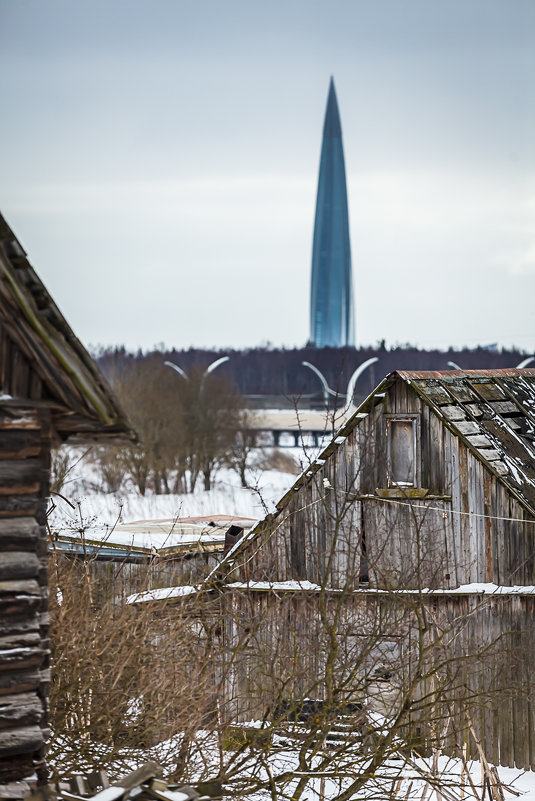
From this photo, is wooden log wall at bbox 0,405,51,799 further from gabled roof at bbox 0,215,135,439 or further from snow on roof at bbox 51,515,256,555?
snow on roof at bbox 51,515,256,555

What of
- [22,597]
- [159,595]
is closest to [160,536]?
[159,595]

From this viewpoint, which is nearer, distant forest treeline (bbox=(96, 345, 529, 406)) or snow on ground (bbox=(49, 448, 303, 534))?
snow on ground (bbox=(49, 448, 303, 534))

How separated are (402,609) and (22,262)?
10.4 m

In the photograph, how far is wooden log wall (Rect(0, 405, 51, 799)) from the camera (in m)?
7.16

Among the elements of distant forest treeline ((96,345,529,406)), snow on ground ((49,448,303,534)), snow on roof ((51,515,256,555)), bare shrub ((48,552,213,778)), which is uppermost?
distant forest treeline ((96,345,529,406))

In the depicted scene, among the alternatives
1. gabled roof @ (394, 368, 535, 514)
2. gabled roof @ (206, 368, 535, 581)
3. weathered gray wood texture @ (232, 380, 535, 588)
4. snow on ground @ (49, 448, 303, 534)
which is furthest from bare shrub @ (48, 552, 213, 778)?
snow on ground @ (49, 448, 303, 534)

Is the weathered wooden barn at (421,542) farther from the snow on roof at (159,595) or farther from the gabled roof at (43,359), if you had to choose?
the gabled roof at (43,359)

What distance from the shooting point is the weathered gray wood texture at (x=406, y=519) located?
16375mm

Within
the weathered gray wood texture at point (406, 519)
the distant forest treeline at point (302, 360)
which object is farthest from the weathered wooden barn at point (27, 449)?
the distant forest treeline at point (302, 360)

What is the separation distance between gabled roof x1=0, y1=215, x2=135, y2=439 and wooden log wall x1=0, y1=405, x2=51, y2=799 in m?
0.19

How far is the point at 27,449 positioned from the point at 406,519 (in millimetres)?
10372

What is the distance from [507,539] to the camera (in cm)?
1636

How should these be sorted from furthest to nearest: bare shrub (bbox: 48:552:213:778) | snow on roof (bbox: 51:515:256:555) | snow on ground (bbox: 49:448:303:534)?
snow on ground (bbox: 49:448:303:534)
snow on roof (bbox: 51:515:256:555)
bare shrub (bbox: 48:552:213:778)

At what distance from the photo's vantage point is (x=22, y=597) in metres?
7.27
